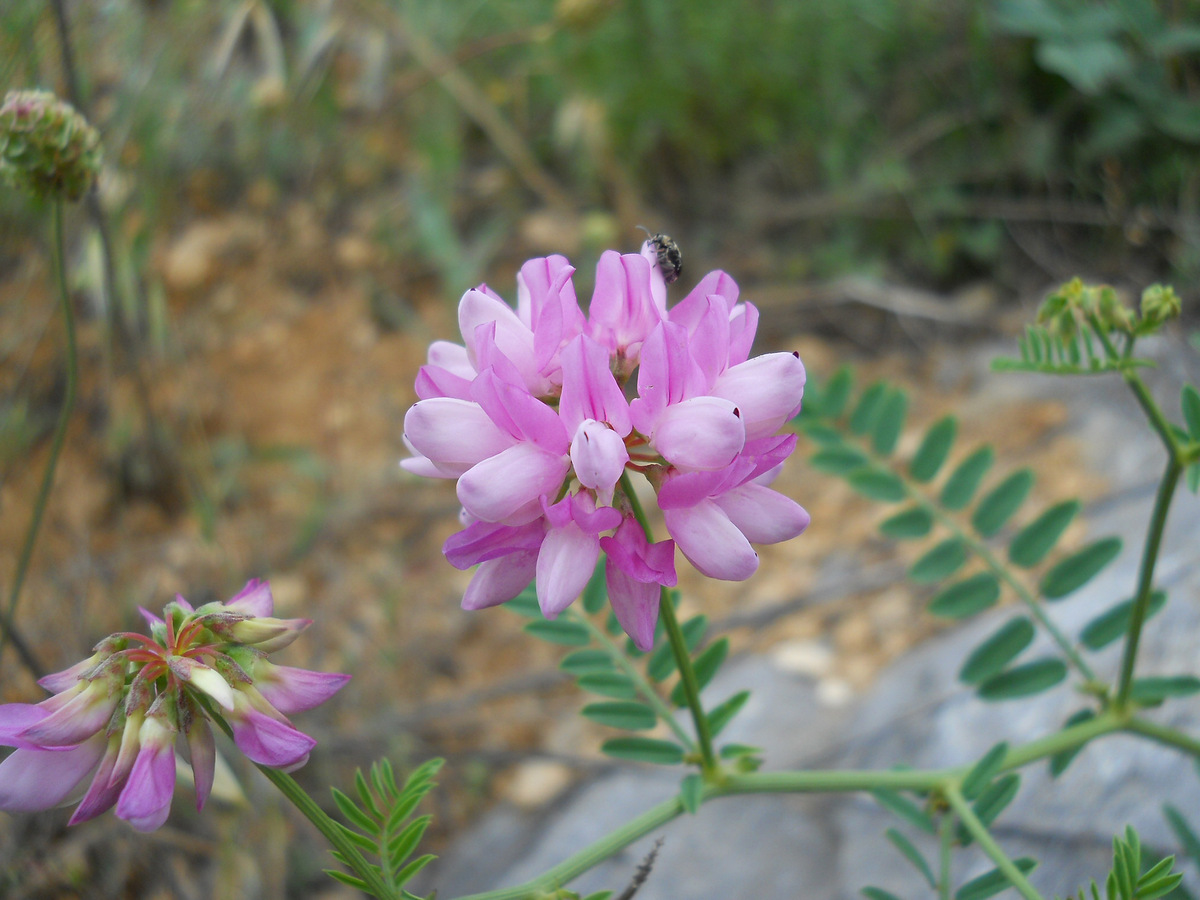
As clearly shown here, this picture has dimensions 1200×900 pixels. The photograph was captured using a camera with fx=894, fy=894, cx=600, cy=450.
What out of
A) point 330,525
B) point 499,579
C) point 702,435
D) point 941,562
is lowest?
point 499,579

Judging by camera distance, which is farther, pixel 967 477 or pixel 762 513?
pixel 967 477

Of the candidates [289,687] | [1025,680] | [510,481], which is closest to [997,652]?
[1025,680]

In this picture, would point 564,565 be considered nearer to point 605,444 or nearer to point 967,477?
point 605,444

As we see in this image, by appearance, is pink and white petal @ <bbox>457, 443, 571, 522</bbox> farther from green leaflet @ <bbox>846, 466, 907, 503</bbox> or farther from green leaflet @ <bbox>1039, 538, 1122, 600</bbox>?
green leaflet @ <bbox>1039, 538, 1122, 600</bbox>

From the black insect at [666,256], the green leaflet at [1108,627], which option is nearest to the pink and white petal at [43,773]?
the black insect at [666,256]

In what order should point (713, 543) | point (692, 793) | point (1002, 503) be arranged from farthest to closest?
1. point (1002, 503)
2. point (692, 793)
3. point (713, 543)

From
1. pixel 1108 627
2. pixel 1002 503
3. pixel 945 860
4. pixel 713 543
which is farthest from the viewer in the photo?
pixel 1002 503
